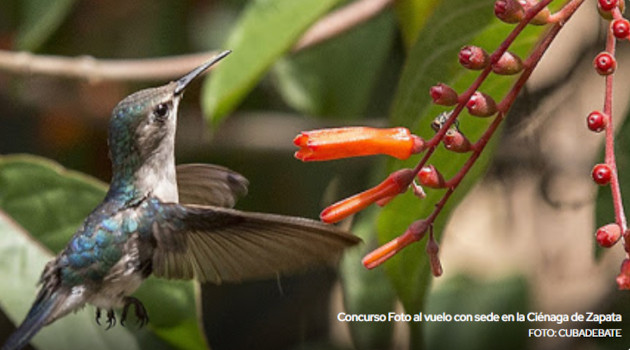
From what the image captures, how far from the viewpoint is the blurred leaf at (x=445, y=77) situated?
153 cm

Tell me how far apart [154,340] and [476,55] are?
971mm

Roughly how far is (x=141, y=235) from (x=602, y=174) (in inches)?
30.4

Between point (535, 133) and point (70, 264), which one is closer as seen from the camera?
point (70, 264)

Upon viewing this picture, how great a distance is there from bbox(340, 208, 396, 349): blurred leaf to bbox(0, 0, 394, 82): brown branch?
417mm

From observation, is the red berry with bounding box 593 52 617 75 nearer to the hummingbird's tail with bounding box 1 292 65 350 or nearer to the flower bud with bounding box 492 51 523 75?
the flower bud with bounding box 492 51 523 75

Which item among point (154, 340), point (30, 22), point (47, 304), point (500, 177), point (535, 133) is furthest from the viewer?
point (500, 177)

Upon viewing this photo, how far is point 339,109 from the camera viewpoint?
2467 millimetres

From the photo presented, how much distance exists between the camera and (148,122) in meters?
1.63

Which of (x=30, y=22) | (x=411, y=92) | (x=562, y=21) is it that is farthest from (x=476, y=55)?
(x=30, y=22)

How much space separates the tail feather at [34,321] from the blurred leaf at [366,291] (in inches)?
28.5

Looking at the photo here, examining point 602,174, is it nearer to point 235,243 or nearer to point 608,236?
point 608,236

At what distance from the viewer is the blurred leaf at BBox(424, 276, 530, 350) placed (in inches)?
102

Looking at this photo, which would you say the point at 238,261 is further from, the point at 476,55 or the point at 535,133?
the point at 535,133

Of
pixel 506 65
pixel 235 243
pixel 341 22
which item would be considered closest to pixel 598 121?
pixel 506 65
